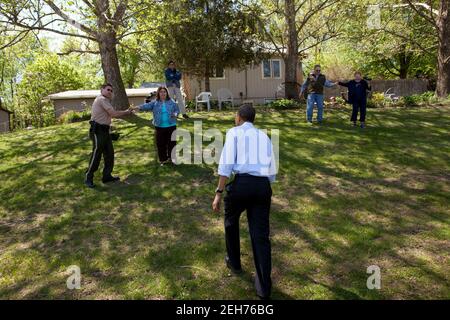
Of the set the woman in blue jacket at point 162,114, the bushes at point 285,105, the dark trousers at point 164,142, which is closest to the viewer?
the woman in blue jacket at point 162,114

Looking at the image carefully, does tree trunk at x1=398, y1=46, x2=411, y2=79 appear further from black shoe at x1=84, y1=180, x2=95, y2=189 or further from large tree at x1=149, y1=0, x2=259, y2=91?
black shoe at x1=84, y1=180, x2=95, y2=189

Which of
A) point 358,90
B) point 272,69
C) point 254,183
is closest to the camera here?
point 254,183

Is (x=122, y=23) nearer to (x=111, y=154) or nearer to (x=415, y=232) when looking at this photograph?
(x=111, y=154)

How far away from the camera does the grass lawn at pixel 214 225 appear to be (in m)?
4.55

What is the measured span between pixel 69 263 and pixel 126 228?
3.70 feet

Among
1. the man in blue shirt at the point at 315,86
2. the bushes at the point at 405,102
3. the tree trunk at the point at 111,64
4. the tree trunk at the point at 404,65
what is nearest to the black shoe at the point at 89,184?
the man in blue shirt at the point at 315,86

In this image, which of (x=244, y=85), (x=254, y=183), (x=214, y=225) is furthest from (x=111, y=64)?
(x=244, y=85)

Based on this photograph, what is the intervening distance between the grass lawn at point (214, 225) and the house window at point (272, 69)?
16.7 m

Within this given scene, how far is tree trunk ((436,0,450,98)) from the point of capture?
1719cm

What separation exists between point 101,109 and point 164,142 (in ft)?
5.62

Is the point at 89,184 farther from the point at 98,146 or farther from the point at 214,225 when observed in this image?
the point at 214,225

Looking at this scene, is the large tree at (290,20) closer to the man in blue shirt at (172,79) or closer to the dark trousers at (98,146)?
the man in blue shirt at (172,79)

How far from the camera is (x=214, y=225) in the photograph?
20.1 ft

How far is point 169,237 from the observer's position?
227 inches
